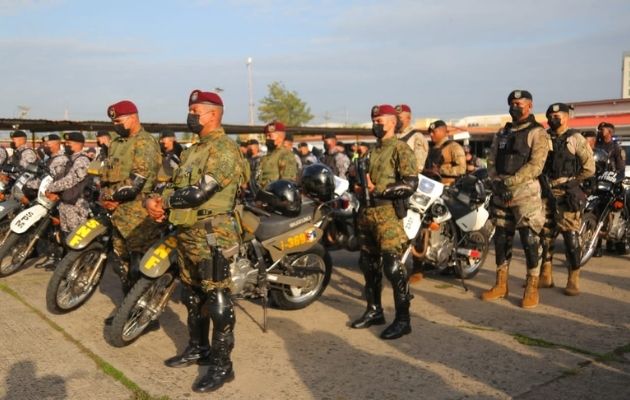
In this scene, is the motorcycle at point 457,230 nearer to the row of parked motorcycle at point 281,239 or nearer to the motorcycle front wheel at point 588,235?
→ the row of parked motorcycle at point 281,239

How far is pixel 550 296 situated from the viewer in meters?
5.70

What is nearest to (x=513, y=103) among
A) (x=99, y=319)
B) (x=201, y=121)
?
(x=201, y=121)

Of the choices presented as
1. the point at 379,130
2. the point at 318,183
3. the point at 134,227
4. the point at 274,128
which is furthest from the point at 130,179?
the point at 274,128

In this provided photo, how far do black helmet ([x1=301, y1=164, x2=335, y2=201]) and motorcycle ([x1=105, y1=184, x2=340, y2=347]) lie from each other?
0.11 meters

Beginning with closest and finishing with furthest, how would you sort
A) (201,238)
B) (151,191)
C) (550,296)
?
(201,238) < (151,191) < (550,296)

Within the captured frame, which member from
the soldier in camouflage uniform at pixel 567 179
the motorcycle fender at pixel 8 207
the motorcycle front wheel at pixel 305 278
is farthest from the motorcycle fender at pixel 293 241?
the motorcycle fender at pixel 8 207

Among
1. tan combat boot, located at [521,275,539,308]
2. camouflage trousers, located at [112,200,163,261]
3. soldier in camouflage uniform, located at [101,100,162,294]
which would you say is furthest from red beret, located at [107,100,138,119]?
tan combat boot, located at [521,275,539,308]

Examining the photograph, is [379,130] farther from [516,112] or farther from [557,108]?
[557,108]

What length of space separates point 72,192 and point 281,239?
277 cm

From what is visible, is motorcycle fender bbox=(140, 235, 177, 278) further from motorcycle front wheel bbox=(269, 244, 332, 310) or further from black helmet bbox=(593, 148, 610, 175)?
black helmet bbox=(593, 148, 610, 175)

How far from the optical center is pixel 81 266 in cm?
514

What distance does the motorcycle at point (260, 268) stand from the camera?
165 inches

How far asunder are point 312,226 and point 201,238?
1.66 m

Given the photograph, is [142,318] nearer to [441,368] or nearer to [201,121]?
[201,121]
